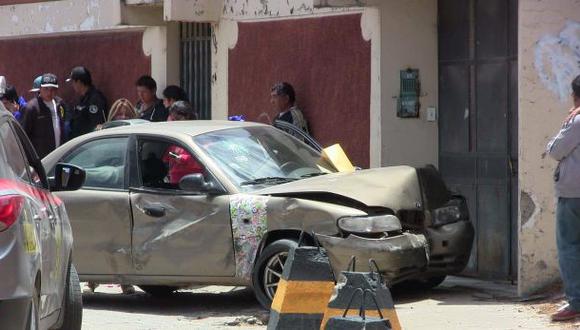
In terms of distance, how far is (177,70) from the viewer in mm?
16312

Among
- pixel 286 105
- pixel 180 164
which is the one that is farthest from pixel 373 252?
pixel 286 105

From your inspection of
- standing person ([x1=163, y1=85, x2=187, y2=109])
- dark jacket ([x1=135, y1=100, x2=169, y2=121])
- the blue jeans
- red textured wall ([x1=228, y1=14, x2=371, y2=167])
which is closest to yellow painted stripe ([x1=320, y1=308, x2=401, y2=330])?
the blue jeans

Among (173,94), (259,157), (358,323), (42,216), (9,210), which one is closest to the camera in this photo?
(358,323)

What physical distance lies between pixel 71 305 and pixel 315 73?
20.9 ft

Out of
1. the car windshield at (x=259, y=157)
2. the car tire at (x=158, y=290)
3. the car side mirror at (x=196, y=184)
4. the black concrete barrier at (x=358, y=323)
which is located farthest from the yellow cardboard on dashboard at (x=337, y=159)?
the black concrete barrier at (x=358, y=323)

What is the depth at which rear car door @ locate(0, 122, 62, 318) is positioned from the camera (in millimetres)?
6949

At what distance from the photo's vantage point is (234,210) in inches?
410

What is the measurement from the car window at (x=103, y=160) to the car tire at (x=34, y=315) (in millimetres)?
4404

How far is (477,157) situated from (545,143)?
2089 millimetres

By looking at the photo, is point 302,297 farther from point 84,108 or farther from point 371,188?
point 84,108

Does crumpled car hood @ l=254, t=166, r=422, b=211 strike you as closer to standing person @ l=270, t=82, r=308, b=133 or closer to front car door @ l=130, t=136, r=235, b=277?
front car door @ l=130, t=136, r=235, b=277

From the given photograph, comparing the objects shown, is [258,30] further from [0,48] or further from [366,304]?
[366,304]

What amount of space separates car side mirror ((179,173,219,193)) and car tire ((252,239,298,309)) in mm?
707

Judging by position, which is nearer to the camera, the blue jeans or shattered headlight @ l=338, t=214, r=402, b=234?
the blue jeans
